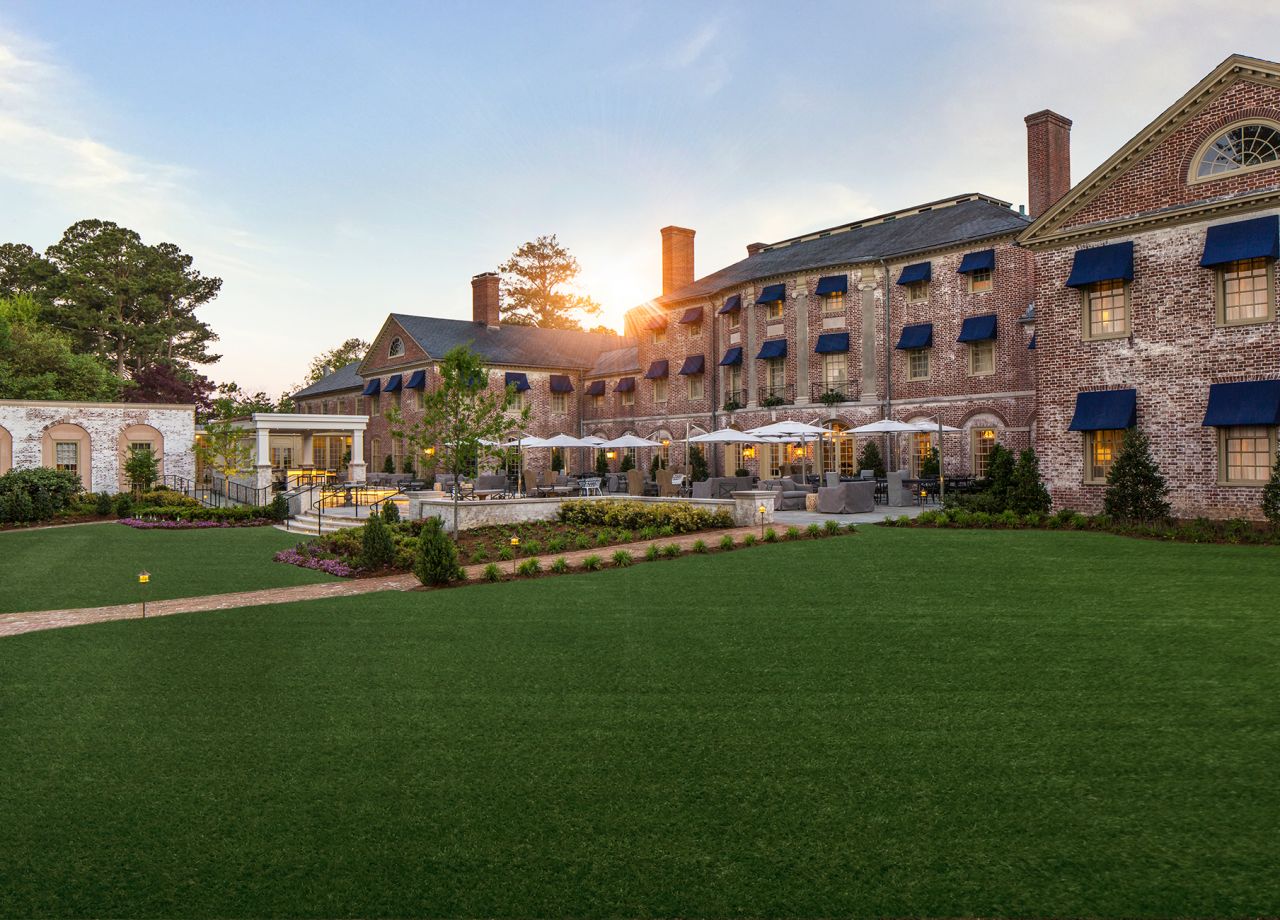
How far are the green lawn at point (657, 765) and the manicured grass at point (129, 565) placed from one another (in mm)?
3695

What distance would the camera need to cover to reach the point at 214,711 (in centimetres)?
632

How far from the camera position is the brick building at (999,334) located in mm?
→ 19156

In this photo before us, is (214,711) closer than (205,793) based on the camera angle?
No

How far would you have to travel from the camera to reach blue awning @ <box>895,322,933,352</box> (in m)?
32.4

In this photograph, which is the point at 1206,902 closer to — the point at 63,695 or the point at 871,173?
the point at 63,695

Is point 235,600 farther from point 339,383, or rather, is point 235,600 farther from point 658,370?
point 339,383

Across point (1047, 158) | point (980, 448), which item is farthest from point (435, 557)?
point (1047, 158)

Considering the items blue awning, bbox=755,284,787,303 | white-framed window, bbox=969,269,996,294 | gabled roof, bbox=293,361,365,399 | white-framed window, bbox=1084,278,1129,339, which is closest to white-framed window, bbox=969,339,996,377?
white-framed window, bbox=969,269,996,294

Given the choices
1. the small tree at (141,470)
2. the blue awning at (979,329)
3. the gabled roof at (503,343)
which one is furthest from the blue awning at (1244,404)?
the small tree at (141,470)

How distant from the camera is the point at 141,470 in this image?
32.4 m

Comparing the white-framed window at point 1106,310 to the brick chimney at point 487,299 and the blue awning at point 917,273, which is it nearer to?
the blue awning at point 917,273

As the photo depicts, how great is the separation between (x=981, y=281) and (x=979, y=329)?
2.12 meters

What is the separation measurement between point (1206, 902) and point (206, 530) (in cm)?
2579

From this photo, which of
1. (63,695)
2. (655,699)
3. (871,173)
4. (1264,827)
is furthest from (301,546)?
(871,173)
